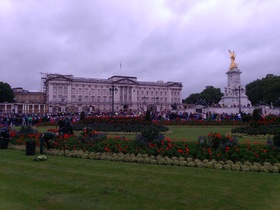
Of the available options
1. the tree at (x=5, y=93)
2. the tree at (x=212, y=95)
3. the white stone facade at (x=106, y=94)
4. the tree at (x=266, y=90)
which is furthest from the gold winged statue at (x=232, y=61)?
the tree at (x=5, y=93)

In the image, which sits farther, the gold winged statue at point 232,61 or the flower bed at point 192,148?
the gold winged statue at point 232,61

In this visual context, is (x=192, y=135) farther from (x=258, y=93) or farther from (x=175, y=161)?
(x=258, y=93)

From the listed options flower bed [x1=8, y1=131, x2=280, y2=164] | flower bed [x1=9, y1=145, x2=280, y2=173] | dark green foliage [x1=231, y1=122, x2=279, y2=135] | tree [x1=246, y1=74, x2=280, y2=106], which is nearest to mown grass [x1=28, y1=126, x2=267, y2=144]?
dark green foliage [x1=231, y1=122, x2=279, y2=135]

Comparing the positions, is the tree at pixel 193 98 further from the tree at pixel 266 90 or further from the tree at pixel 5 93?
the tree at pixel 5 93

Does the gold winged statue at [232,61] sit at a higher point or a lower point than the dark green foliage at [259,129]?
higher

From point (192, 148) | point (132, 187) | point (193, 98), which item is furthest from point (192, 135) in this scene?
point (193, 98)

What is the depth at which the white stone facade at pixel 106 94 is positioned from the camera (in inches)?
3898

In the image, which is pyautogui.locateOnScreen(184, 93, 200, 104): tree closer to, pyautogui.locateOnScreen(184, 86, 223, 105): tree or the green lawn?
pyautogui.locateOnScreen(184, 86, 223, 105): tree

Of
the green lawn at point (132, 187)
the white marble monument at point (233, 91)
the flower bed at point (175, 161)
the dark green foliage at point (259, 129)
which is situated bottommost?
the green lawn at point (132, 187)

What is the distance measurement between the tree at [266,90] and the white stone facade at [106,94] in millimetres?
33461

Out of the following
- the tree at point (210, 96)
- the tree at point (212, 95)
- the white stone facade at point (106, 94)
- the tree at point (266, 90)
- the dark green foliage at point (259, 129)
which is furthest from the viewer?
the tree at point (212, 95)

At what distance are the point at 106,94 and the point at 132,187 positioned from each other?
104669mm

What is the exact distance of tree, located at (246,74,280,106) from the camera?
67250mm

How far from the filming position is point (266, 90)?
233 feet
